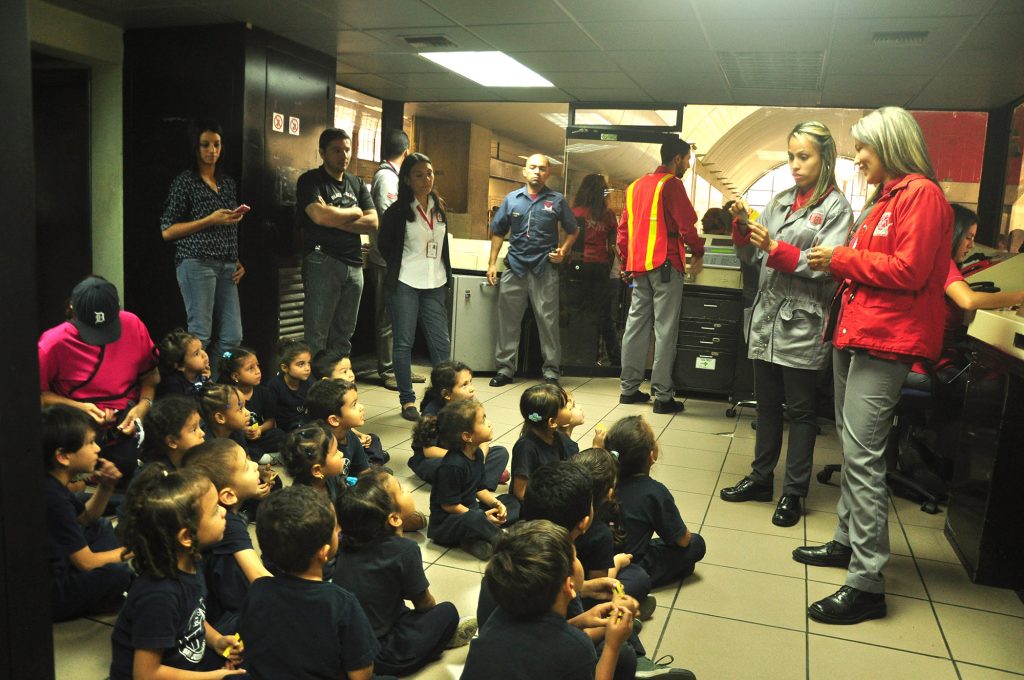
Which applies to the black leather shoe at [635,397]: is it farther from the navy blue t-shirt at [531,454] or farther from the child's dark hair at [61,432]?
the child's dark hair at [61,432]

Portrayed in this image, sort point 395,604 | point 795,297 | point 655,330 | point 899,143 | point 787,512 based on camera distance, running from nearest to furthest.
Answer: point 395,604 < point 899,143 < point 795,297 < point 787,512 < point 655,330

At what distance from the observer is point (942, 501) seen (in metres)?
3.83

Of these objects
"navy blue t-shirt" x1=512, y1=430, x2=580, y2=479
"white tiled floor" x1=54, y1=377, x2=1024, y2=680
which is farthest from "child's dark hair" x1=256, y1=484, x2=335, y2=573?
"navy blue t-shirt" x1=512, y1=430, x2=580, y2=479

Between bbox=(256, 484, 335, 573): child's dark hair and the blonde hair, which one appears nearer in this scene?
bbox=(256, 484, 335, 573): child's dark hair

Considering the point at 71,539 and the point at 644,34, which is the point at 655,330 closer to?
the point at 644,34

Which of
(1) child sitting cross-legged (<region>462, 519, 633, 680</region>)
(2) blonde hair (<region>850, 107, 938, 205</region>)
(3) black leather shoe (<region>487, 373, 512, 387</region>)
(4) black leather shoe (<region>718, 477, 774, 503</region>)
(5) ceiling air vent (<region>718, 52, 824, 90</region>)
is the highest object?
(5) ceiling air vent (<region>718, 52, 824, 90</region>)

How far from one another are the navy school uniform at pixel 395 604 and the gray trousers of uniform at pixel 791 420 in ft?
5.97

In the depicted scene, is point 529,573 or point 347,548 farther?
point 347,548

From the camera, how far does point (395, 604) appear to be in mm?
2152

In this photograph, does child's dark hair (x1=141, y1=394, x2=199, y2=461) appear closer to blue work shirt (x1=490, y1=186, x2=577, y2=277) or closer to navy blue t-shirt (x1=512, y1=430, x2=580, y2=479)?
navy blue t-shirt (x1=512, y1=430, x2=580, y2=479)

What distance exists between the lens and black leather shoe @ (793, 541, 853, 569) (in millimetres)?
2988

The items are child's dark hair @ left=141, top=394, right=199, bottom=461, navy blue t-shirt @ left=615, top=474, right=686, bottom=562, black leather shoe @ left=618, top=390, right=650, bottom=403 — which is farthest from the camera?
black leather shoe @ left=618, top=390, right=650, bottom=403

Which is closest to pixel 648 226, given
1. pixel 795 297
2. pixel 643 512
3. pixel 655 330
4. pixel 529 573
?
pixel 655 330

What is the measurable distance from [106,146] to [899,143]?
187 inches
